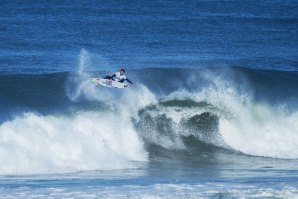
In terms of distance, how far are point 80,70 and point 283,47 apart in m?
16.2

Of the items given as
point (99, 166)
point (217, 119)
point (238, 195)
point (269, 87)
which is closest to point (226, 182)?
point (238, 195)

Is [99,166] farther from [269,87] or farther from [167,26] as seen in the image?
[167,26]

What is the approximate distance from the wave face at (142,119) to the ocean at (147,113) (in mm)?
52

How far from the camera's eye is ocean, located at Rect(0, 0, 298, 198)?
25.8 meters

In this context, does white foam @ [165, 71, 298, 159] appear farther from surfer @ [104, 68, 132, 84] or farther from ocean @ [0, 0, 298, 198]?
surfer @ [104, 68, 132, 84]

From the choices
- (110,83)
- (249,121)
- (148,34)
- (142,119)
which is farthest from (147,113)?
(148,34)

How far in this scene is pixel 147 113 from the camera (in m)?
34.2

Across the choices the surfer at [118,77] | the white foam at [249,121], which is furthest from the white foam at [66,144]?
the white foam at [249,121]

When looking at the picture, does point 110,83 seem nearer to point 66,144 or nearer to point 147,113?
point 147,113

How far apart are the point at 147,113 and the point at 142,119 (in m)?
0.62

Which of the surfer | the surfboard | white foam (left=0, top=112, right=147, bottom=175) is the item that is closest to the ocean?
white foam (left=0, top=112, right=147, bottom=175)

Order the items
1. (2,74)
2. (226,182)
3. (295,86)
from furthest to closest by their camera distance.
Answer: (295,86)
(2,74)
(226,182)

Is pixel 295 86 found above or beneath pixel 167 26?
beneath

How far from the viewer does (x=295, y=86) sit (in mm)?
40844
